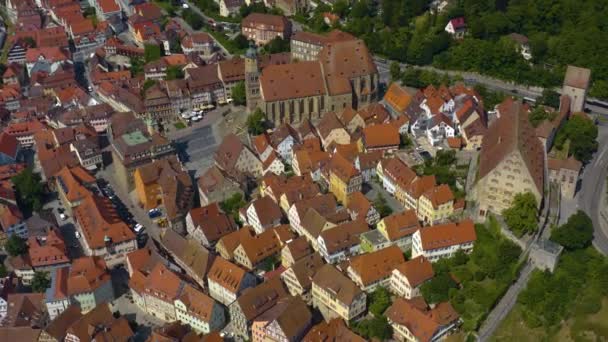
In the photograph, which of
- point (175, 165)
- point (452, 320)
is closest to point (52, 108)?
point (175, 165)

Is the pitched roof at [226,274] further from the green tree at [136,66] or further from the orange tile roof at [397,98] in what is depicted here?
the green tree at [136,66]


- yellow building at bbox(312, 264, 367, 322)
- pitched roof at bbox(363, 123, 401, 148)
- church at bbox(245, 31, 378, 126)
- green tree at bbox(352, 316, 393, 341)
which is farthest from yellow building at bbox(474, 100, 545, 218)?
church at bbox(245, 31, 378, 126)

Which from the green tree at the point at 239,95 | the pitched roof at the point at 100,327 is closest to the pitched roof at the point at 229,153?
the green tree at the point at 239,95

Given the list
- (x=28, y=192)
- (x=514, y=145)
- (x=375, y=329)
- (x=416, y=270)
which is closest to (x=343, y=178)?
(x=416, y=270)

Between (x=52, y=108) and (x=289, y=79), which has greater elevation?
(x=289, y=79)

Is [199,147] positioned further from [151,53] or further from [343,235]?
[151,53]

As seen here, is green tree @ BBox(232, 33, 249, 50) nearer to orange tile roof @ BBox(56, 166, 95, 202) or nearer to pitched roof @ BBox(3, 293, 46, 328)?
orange tile roof @ BBox(56, 166, 95, 202)

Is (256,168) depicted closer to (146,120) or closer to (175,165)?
(175,165)
